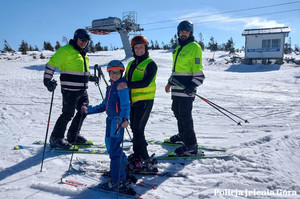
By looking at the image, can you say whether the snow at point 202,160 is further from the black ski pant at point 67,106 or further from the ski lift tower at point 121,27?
the ski lift tower at point 121,27

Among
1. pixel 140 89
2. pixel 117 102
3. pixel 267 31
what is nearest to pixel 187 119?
pixel 140 89

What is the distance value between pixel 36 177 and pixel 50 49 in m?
32.6

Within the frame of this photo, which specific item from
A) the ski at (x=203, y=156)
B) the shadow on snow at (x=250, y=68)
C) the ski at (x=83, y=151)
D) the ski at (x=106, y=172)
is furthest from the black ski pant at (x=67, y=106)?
the shadow on snow at (x=250, y=68)

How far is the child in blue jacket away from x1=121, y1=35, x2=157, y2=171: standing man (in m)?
0.35

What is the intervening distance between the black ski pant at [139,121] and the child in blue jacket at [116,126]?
487 millimetres

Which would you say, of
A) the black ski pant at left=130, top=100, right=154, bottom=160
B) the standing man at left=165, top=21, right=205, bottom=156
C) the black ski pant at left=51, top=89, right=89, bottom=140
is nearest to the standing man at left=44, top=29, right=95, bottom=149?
the black ski pant at left=51, top=89, right=89, bottom=140

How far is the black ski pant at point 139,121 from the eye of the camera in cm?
370

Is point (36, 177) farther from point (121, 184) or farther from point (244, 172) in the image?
point (244, 172)

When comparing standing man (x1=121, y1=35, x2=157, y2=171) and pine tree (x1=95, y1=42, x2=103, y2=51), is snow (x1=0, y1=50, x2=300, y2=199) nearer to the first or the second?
standing man (x1=121, y1=35, x2=157, y2=171)

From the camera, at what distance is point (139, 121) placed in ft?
12.1

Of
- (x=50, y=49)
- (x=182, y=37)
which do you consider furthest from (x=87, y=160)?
(x=50, y=49)

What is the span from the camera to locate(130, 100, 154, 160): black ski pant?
370 centimetres

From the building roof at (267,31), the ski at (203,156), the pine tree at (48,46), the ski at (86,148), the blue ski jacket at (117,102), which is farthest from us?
the pine tree at (48,46)

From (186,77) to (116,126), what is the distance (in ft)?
5.77
